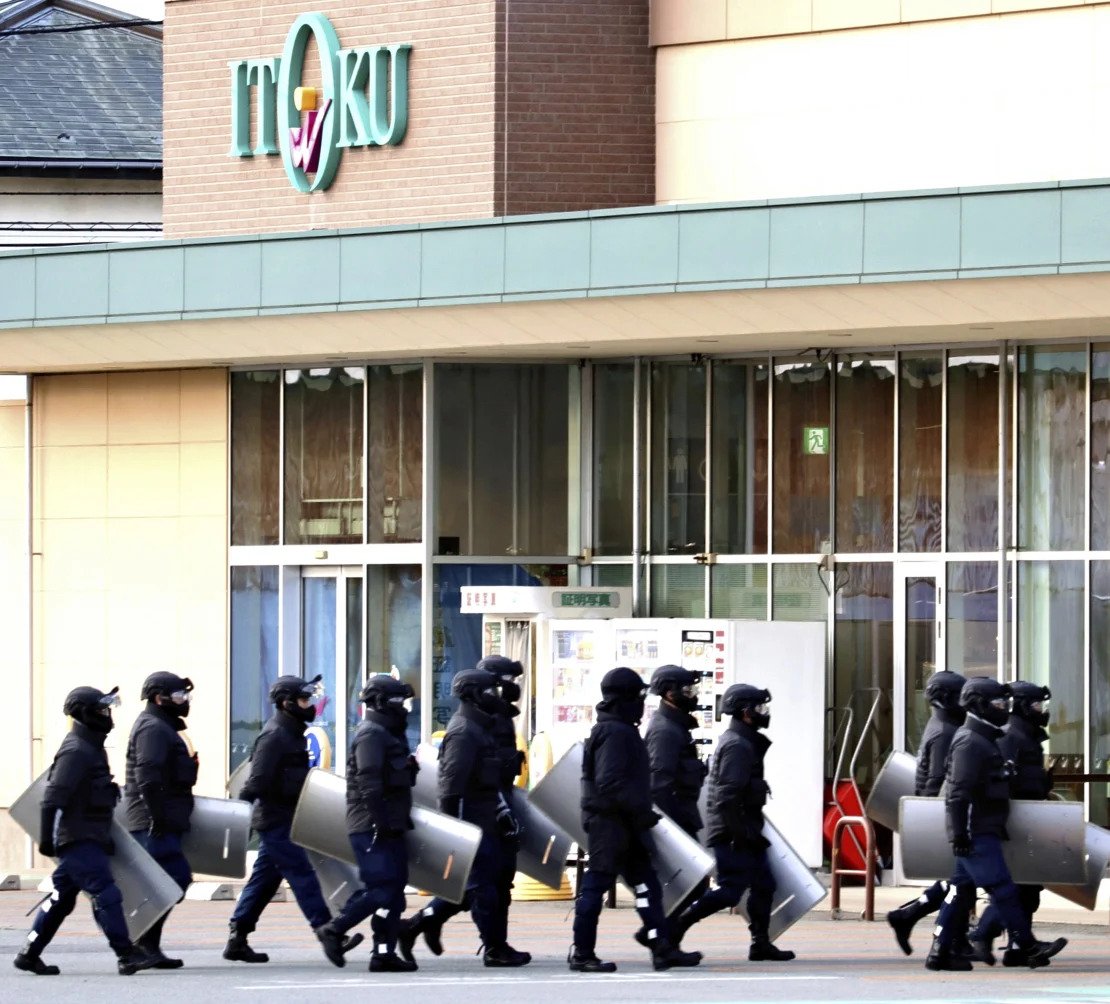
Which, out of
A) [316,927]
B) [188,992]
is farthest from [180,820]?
[188,992]

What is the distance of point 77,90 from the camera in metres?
31.4

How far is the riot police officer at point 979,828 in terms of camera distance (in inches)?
578

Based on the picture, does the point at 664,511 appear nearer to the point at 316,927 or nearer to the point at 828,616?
the point at 828,616

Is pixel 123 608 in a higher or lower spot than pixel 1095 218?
lower

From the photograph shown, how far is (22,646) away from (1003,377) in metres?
10.2

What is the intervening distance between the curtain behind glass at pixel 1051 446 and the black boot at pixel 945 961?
Answer: 21.7 ft

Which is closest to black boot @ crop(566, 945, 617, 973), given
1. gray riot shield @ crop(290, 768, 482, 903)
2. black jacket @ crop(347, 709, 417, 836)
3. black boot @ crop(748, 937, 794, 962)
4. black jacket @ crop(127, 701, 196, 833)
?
gray riot shield @ crop(290, 768, 482, 903)

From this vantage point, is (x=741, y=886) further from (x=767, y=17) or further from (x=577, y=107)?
(x=767, y=17)

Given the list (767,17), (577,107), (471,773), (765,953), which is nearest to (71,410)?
(577,107)

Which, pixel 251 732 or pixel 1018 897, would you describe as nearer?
pixel 1018 897

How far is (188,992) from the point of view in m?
13.4

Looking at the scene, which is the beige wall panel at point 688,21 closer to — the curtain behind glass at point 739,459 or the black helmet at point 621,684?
the curtain behind glass at point 739,459

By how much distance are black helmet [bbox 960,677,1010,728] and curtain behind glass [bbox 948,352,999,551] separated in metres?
6.37

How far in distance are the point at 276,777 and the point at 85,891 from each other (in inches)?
53.4
